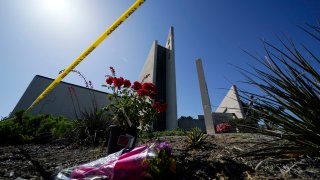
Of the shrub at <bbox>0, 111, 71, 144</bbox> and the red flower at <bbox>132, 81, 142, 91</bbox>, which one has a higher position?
the red flower at <bbox>132, 81, 142, 91</bbox>

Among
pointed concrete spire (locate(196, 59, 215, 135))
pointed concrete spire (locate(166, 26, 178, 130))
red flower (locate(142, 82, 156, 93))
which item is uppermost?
pointed concrete spire (locate(166, 26, 178, 130))

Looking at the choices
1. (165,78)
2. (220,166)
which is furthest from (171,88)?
(220,166)

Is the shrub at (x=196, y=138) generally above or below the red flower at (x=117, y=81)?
below

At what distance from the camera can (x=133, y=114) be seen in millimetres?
2648

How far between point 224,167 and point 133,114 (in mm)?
1413

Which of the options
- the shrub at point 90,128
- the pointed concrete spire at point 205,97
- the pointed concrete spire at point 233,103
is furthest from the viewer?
the pointed concrete spire at point 205,97

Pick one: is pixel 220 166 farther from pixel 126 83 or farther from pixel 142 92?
pixel 126 83

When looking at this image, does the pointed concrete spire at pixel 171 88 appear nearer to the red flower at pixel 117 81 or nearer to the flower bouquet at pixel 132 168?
the red flower at pixel 117 81

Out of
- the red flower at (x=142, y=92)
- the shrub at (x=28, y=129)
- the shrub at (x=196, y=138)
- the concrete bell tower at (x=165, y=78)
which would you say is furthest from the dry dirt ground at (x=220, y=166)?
the concrete bell tower at (x=165, y=78)

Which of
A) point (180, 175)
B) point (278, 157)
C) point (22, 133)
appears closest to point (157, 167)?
point (180, 175)

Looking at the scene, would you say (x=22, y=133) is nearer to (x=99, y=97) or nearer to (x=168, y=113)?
(x=99, y=97)

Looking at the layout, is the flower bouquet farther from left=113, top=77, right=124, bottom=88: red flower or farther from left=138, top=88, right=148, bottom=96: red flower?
left=113, top=77, right=124, bottom=88: red flower

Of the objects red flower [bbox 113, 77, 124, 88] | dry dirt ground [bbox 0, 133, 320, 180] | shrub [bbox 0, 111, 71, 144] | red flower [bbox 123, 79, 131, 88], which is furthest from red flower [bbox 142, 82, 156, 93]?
shrub [bbox 0, 111, 71, 144]

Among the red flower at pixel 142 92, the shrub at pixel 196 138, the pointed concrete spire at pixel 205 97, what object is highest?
the pointed concrete spire at pixel 205 97
